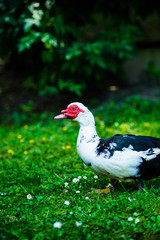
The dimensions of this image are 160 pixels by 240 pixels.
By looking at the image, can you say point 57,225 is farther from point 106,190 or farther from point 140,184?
point 140,184

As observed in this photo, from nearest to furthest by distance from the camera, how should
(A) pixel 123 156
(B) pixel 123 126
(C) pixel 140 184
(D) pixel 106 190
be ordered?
1. (A) pixel 123 156
2. (C) pixel 140 184
3. (D) pixel 106 190
4. (B) pixel 123 126

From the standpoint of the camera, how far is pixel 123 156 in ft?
7.93

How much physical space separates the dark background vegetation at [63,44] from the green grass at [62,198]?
1.43 metres

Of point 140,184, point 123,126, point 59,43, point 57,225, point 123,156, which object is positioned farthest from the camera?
point 59,43

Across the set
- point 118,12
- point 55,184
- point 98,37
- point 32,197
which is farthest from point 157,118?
point 32,197

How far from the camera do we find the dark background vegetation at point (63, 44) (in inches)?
192

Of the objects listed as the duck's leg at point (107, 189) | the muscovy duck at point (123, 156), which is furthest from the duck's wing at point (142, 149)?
the duck's leg at point (107, 189)

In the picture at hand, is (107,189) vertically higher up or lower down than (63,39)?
lower down

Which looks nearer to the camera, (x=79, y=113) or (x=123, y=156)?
(x=123, y=156)

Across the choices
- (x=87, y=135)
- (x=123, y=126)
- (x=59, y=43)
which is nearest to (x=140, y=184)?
(x=87, y=135)

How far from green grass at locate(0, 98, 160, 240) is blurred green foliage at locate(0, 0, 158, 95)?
1.41m

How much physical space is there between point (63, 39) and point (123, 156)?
3377 mm

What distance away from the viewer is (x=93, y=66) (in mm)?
5332

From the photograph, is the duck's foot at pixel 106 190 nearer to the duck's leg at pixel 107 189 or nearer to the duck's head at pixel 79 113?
the duck's leg at pixel 107 189
